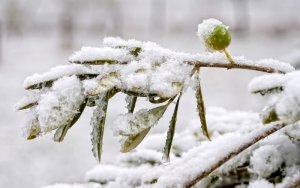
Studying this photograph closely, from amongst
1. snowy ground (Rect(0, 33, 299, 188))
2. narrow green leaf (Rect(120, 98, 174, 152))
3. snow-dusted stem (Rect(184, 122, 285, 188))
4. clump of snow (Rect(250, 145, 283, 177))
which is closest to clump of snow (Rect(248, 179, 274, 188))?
clump of snow (Rect(250, 145, 283, 177))

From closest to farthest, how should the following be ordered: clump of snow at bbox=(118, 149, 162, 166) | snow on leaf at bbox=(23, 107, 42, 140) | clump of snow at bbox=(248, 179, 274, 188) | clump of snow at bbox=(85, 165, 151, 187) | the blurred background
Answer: snow on leaf at bbox=(23, 107, 42, 140), clump of snow at bbox=(248, 179, 274, 188), clump of snow at bbox=(85, 165, 151, 187), clump of snow at bbox=(118, 149, 162, 166), the blurred background

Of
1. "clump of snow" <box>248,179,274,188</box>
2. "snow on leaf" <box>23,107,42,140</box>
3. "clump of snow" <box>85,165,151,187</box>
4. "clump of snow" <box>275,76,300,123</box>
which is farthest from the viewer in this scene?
"clump of snow" <box>85,165,151,187</box>

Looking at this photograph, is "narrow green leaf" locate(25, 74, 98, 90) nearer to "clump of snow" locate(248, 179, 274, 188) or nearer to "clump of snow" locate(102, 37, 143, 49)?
"clump of snow" locate(102, 37, 143, 49)

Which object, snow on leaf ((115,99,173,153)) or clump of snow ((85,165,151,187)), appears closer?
snow on leaf ((115,99,173,153))

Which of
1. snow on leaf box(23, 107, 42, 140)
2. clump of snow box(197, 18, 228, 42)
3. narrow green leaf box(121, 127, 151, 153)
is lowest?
narrow green leaf box(121, 127, 151, 153)

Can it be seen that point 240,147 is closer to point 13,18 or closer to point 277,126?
point 277,126

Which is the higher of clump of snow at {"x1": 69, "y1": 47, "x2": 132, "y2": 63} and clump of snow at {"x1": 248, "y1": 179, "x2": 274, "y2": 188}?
clump of snow at {"x1": 69, "y1": 47, "x2": 132, "y2": 63}
